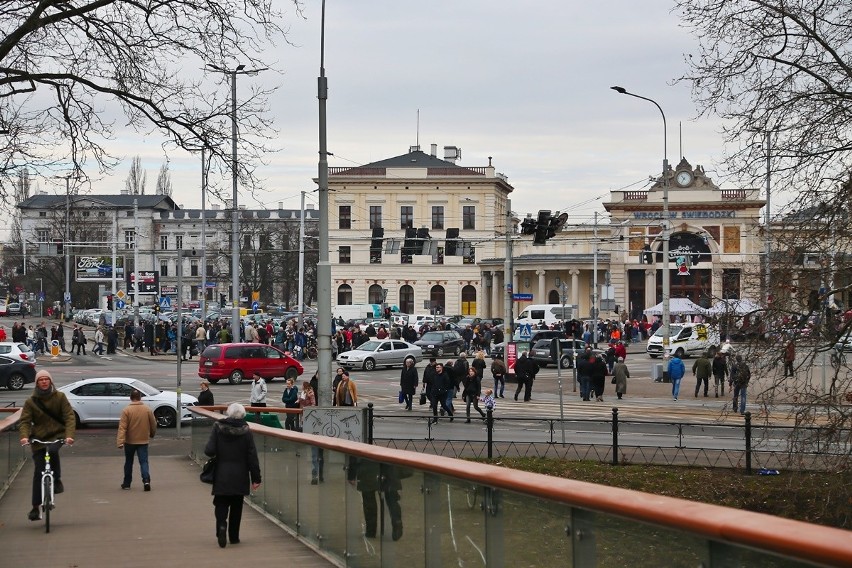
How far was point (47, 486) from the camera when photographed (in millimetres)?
13438

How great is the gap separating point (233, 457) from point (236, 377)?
3622 centimetres

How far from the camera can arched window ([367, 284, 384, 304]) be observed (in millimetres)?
112688

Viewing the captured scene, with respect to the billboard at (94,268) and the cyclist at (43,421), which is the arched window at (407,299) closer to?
the billboard at (94,268)

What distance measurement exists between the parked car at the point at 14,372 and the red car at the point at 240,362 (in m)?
6.57

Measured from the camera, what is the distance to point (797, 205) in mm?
18562

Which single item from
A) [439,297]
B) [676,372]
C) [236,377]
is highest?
[439,297]

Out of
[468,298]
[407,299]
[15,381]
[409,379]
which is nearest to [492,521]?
[409,379]

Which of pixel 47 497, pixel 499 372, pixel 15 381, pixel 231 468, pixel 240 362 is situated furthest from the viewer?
pixel 240 362

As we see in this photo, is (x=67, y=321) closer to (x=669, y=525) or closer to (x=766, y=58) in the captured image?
(x=766, y=58)

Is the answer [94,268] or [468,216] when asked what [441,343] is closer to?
[94,268]

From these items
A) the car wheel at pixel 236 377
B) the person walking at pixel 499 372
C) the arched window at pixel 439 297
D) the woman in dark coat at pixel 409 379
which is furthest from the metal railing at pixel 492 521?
the arched window at pixel 439 297

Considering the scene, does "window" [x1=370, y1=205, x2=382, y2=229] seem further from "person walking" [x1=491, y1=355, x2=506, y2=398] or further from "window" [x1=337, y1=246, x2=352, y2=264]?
"person walking" [x1=491, y1=355, x2=506, y2=398]

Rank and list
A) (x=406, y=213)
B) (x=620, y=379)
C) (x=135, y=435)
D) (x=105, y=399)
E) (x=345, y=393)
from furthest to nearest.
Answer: (x=406, y=213) < (x=620, y=379) < (x=105, y=399) < (x=345, y=393) < (x=135, y=435)

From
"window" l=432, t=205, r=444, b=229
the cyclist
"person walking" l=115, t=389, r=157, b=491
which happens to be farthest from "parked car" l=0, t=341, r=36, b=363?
"window" l=432, t=205, r=444, b=229
